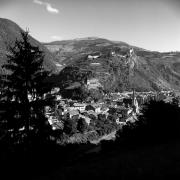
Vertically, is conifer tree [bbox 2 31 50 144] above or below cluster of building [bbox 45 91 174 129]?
above

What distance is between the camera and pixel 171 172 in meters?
7.49

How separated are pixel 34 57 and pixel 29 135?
430cm

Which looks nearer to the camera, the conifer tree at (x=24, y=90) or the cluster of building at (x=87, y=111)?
the conifer tree at (x=24, y=90)

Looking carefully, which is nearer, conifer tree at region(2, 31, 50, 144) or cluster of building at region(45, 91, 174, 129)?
conifer tree at region(2, 31, 50, 144)

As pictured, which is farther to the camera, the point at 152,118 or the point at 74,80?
the point at 74,80

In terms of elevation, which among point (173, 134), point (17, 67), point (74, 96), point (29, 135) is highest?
point (17, 67)

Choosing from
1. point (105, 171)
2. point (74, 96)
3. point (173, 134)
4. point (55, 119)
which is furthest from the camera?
point (74, 96)

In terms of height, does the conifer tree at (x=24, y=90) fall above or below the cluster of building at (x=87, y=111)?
above

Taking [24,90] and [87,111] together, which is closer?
[24,90]

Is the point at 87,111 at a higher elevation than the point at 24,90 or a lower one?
lower

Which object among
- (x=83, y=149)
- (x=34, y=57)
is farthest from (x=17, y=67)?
(x=83, y=149)

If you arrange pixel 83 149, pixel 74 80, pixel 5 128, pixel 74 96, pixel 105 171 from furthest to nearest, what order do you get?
pixel 74 80 → pixel 74 96 → pixel 83 149 → pixel 5 128 → pixel 105 171

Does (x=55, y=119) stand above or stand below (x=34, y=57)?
below

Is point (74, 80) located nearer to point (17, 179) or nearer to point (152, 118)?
point (152, 118)
